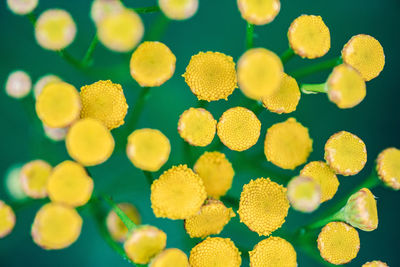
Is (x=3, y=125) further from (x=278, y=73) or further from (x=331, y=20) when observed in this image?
(x=331, y=20)

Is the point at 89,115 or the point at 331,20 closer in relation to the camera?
the point at 89,115

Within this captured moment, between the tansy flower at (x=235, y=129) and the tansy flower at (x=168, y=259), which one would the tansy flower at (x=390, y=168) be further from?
the tansy flower at (x=168, y=259)

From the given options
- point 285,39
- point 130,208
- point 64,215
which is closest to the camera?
point 64,215

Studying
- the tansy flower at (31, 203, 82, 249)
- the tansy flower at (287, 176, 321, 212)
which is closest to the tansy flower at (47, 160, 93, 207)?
the tansy flower at (31, 203, 82, 249)

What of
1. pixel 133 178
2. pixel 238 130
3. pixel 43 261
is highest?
pixel 238 130

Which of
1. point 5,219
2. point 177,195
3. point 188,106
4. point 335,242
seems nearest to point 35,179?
point 5,219

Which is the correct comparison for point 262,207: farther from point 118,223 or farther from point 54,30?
point 54,30

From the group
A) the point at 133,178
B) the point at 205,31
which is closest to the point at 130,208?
the point at 133,178
